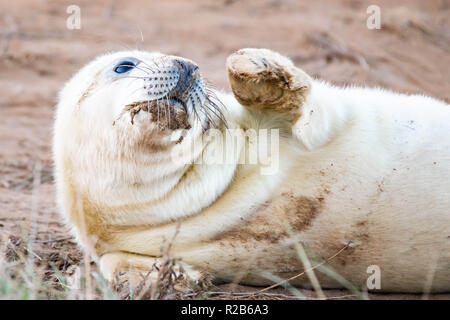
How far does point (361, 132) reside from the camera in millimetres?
3361

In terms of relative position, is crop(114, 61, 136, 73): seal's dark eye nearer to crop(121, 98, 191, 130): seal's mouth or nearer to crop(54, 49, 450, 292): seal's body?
crop(54, 49, 450, 292): seal's body

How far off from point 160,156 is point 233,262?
2.03ft

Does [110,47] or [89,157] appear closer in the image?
[89,157]

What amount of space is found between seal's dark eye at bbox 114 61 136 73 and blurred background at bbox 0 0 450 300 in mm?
1901

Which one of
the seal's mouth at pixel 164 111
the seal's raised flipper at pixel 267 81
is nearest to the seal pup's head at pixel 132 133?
the seal's mouth at pixel 164 111

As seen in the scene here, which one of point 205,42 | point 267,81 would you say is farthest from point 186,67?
point 205,42

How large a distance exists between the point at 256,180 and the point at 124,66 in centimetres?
92

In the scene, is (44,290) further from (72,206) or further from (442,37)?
(442,37)

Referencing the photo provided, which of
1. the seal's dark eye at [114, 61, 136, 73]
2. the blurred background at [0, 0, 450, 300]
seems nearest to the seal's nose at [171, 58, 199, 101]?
the seal's dark eye at [114, 61, 136, 73]

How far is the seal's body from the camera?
3.13 meters

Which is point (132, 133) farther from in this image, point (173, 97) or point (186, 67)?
point (186, 67)

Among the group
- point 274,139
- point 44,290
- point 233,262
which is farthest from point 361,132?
point 44,290

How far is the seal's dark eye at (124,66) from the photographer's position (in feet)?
11.4

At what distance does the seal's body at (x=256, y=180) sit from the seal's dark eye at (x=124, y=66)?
0.05 feet
